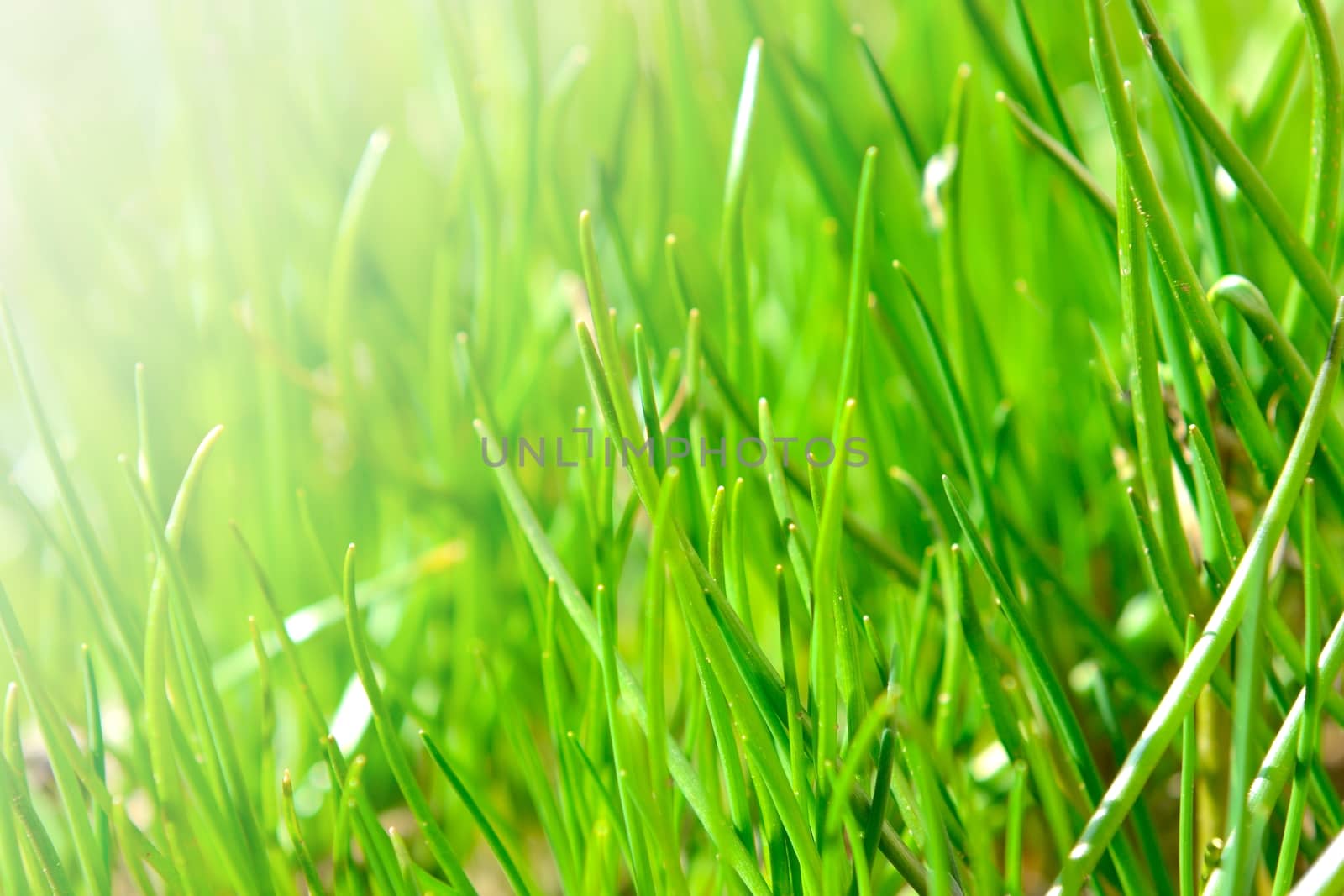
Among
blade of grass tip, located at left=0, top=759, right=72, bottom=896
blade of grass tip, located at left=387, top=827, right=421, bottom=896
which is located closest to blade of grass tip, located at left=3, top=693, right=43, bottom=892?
blade of grass tip, located at left=0, top=759, right=72, bottom=896

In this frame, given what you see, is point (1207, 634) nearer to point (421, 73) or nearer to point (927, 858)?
point (927, 858)

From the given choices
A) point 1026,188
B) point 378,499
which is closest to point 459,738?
point 378,499

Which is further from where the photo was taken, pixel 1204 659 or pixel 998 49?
pixel 998 49

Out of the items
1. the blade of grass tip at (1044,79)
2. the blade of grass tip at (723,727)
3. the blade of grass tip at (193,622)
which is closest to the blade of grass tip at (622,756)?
the blade of grass tip at (723,727)

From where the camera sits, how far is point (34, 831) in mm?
261

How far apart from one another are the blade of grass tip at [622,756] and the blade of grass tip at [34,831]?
6.3 inches

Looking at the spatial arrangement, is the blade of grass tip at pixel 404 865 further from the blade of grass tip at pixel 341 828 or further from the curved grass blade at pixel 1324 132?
the curved grass blade at pixel 1324 132

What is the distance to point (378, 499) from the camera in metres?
0.56

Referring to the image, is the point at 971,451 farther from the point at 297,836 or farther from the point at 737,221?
the point at 297,836

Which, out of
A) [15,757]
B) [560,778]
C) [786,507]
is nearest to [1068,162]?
[786,507]

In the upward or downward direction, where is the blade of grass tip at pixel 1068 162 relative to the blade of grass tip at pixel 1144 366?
upward

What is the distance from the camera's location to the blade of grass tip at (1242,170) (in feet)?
0.82

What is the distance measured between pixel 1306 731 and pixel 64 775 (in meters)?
0.33

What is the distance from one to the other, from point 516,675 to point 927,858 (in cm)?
31
